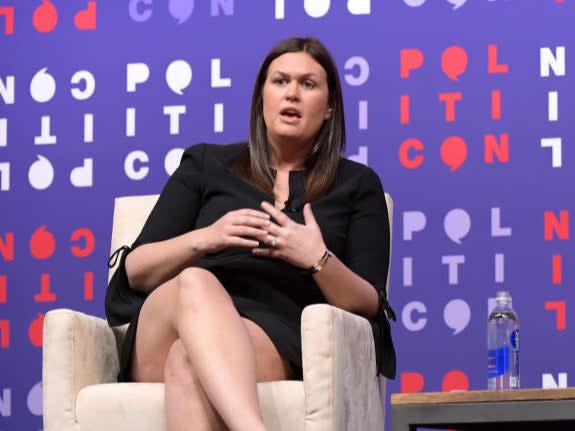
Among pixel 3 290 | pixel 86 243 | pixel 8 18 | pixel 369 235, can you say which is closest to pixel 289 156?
pixel 369 235

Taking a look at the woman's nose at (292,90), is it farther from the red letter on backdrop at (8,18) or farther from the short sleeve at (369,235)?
the red letter on backdrop at (8,18)

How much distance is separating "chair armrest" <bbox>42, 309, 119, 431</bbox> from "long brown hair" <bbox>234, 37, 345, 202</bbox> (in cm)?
48

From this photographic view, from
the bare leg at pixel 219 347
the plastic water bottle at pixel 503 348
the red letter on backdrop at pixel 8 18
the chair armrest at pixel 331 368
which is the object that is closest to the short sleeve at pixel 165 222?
the bare leg at pixel 219 347

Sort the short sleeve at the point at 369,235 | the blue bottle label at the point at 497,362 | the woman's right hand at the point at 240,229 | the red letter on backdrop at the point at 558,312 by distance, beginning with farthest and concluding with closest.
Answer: the red letter on backdrop at the point at 558,312 → the short sleeve at the point at 369,235 → the blue bottle label at the point at 497,362 → the woman's right hand at the point at 240,229

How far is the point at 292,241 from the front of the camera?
2357mm

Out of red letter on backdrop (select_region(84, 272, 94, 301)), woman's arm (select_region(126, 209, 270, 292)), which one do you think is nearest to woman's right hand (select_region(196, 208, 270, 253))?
woman's arm (select_region(126, 209, 270, 292))

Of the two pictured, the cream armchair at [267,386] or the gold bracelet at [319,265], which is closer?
the cream armchair at [267,386]

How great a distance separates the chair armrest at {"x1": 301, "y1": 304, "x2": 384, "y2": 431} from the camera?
222 cm

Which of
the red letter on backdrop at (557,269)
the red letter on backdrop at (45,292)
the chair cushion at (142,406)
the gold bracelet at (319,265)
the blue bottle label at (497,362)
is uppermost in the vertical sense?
the gold bracelet at (319,265)

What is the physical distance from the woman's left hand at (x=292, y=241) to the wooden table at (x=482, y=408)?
398 mm

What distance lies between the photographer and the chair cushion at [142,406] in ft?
7.30

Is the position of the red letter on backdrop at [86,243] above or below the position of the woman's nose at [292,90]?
below

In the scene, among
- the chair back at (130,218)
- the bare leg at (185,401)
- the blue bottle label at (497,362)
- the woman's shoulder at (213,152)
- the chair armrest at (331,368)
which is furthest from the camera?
the chair back at (130,218)

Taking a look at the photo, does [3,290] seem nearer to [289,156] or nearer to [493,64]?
[289,156]
